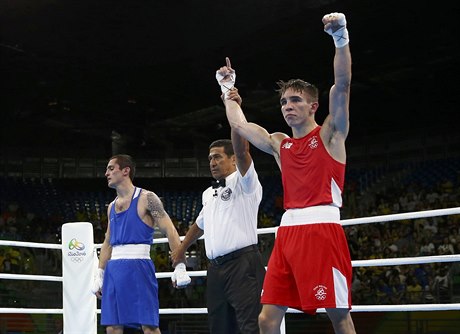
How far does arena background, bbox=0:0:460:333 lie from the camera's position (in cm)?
1193

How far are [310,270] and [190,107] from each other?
1457 cm

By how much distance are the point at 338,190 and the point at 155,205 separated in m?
1.71

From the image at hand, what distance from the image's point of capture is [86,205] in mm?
19094

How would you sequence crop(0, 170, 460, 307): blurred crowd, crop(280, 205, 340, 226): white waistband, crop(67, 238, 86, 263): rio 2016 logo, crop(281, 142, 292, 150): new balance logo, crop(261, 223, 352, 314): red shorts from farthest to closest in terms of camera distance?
1. crop(0, 170, 460, 307): blurred crowd
2. crop(67, 238, 86, 263): rio 2016 logo
3. crop(281, 142, 292, 150): new balance logo
4. crop(280, 205, 340, 226): white waistband
5. crop(261, 223, 352, 314): red shorts

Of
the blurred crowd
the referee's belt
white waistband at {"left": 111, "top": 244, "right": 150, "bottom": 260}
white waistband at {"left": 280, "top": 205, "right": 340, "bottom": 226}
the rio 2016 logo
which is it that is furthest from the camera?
the blurred crowd

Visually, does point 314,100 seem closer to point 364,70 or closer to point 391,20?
point 391,20

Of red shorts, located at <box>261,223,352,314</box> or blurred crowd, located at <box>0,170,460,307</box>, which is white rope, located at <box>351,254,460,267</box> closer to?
red shorts, located at <box>261,223,352,314</box>

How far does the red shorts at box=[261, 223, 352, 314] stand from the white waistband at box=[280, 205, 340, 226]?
0.02 metres

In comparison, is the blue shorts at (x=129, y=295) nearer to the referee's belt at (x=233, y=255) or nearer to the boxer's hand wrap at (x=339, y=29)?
the referee's belt at (x=233, y=255)

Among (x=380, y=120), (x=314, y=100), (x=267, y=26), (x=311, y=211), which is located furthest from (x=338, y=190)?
(x=380, y=120)

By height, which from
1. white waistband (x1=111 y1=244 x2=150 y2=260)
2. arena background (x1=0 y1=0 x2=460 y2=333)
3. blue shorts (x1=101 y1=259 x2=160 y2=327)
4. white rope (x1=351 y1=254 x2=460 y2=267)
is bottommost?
blue shorts (x1=101 y1=259 x2=160 y2=327)

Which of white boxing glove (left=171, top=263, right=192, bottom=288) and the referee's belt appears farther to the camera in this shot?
white boxing glove (left=171, top=263, right=192, bottom=288)

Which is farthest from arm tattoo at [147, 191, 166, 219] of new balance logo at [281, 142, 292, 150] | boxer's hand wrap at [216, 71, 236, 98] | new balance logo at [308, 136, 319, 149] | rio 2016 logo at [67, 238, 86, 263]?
new balance logo at [308, 136, 319, 149]

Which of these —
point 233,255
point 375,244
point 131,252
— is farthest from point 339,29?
point 375,244
